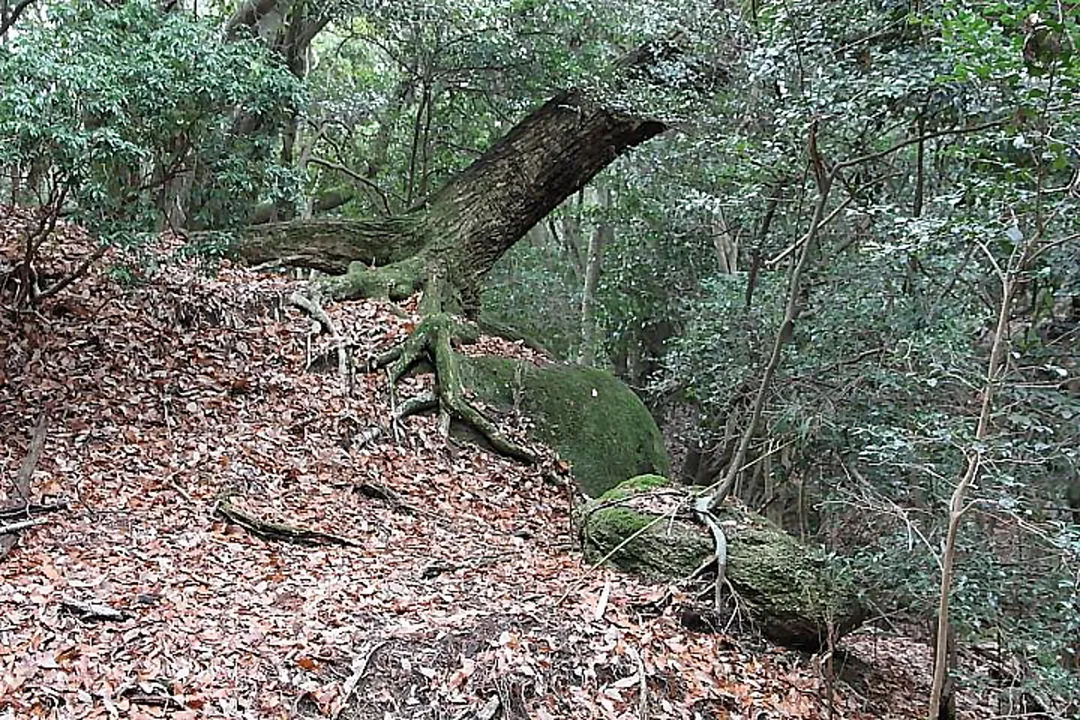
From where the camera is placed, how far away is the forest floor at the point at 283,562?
3977mm

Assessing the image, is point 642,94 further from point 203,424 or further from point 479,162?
point 203,424

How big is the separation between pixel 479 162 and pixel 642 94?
2500 mm

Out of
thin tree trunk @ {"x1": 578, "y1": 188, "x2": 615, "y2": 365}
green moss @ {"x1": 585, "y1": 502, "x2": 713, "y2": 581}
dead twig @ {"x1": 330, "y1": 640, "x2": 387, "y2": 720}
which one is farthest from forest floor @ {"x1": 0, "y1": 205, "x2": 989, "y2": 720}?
thin tree trunk @ {"x1": 578, "y1": 188, "x2": 615, "y2": 365}

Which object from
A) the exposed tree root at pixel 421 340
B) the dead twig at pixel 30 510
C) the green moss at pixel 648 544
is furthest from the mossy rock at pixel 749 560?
the dead twig at pixel 30 510

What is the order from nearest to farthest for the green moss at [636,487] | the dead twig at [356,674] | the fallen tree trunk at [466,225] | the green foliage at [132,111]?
the dead twig at [356,674] < the green foliage at [132,111] < the green moss at [636,487] < the fallen tree trunk at [466,225]

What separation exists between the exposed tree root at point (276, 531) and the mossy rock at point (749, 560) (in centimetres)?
161

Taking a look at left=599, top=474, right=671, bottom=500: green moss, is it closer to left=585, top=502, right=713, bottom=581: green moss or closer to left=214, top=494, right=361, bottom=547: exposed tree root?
left=585, top=502, right=713, bottom=581: green moss

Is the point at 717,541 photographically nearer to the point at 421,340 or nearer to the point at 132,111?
the point at 421,340

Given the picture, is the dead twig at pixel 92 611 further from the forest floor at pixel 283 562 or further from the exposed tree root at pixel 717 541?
the exposed tree root at pixel 717 541

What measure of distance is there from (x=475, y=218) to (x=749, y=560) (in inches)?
217

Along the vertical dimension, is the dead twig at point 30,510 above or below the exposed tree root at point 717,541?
below

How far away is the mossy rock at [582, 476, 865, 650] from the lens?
5.13m

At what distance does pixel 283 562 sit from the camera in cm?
521

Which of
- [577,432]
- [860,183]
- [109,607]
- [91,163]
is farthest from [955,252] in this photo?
[91,163]
